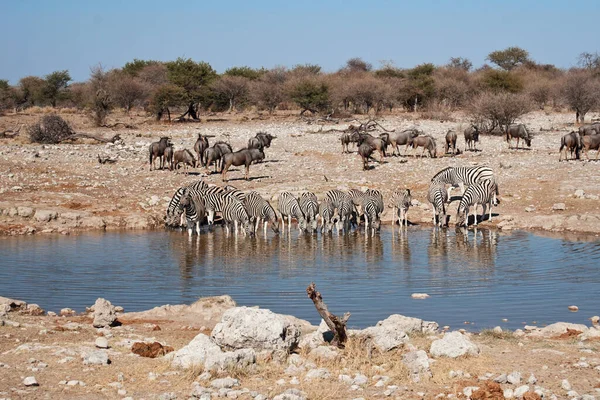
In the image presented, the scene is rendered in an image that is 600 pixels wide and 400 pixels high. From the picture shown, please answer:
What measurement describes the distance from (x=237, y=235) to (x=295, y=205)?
158cm

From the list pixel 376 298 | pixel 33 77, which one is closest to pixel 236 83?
pixel 33 77

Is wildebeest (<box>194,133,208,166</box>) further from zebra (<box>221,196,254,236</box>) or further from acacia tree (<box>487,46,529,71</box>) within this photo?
acacia tree (<box>487,46,529,71</box>)

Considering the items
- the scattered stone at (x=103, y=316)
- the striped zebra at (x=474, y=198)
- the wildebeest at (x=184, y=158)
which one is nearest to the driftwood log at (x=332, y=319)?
the scattered stone at (x=103, y=316)

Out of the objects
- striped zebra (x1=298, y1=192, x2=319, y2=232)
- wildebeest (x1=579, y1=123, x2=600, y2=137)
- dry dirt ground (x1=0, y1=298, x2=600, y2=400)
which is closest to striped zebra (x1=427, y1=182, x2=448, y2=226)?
striped zebra (x1=298, y1=192, x2=319, y2=232)

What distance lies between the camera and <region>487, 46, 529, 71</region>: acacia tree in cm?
8456

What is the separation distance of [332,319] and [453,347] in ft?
4.12

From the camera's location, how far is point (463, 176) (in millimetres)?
22734

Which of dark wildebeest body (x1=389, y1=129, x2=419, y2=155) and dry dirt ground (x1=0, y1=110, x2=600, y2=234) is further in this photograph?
dark wildebeest body (x1=389, y1=129, x2=419, y2=155)

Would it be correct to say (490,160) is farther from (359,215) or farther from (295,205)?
(295,205)

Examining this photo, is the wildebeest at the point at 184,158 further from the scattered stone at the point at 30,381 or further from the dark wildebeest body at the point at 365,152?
the scattered stone at the point at 30,381

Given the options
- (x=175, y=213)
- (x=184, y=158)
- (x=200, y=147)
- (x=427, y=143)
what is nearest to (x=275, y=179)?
(x=184, y=158)

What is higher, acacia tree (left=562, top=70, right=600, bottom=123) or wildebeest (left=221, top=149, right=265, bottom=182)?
acacia tree (left=562, top=70, right=600, bottom=123)

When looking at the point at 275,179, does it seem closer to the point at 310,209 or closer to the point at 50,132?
the point at 310,209

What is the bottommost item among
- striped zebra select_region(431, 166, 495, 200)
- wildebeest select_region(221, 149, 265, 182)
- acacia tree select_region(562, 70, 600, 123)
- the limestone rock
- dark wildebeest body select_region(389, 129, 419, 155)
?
the limestone rock
